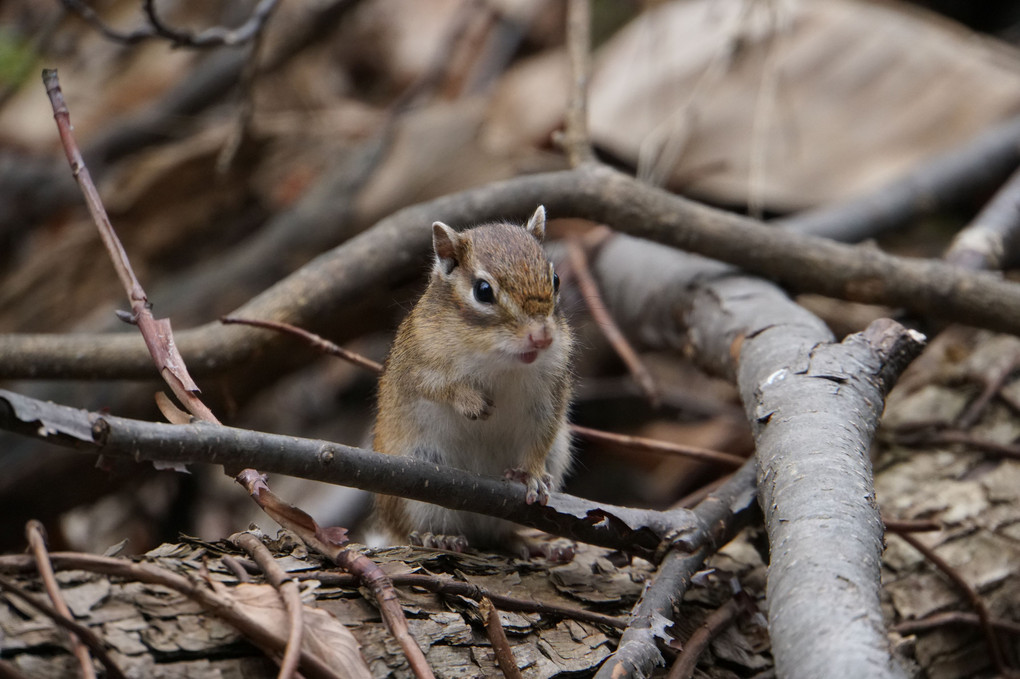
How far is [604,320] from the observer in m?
3.75

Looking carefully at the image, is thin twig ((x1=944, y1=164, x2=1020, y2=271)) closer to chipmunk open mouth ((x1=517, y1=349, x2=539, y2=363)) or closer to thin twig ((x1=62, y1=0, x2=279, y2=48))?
chipmunk open mouth ((x1=517, y1=349, x2=539, y2=363))

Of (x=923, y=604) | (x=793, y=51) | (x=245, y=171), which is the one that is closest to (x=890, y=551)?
(x=923, y=604)

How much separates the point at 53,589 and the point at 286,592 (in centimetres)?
42

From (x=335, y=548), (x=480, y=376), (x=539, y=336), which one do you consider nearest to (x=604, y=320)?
(x=480, y=376)

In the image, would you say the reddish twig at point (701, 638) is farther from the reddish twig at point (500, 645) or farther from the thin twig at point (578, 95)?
the thin twig at point (578, 95)

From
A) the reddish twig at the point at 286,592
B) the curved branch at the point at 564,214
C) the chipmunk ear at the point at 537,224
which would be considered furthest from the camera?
the curved branch at the point at 564,214

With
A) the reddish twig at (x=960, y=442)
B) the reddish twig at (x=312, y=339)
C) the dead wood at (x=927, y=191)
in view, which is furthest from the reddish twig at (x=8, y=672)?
the dead wood at (x=927, y=191)

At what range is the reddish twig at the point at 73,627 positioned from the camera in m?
1.63

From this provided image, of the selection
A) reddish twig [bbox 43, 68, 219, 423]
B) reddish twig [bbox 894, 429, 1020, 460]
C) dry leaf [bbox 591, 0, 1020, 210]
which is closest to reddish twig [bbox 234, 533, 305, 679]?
reddish twig [bbox 43, 68, 219, 423]

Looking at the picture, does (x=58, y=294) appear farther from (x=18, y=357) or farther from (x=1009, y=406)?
(x=1009, y=406)

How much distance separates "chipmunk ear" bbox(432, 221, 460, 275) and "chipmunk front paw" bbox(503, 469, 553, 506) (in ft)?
2.21

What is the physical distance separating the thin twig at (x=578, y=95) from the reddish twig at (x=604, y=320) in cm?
48

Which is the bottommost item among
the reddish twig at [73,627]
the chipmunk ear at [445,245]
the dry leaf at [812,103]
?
the reddish twig at [73,627]

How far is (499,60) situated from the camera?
21.4 feet
